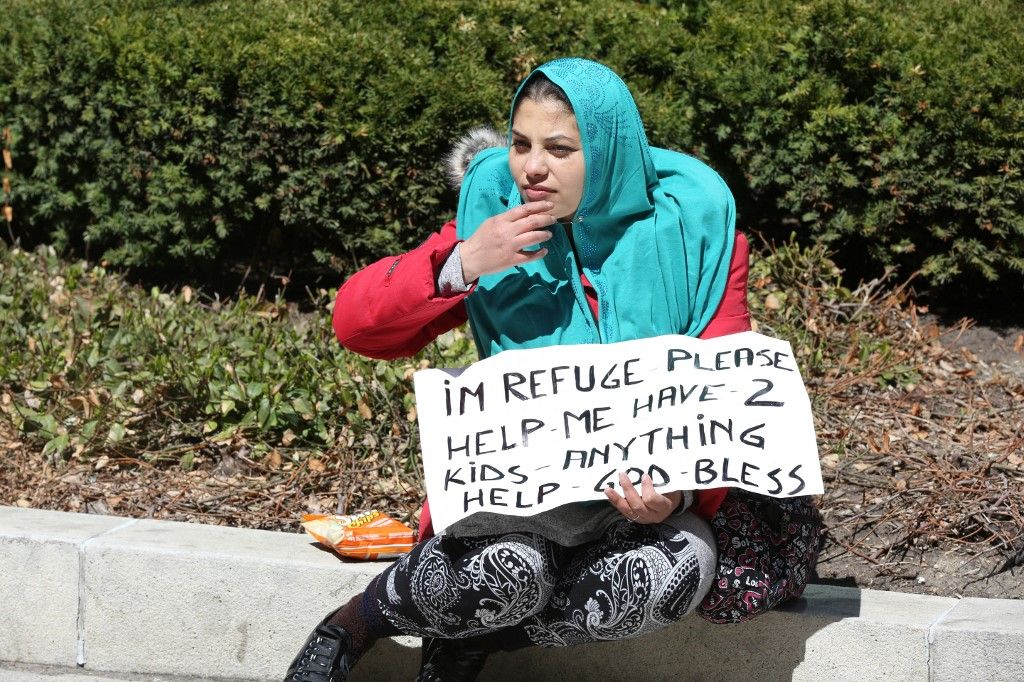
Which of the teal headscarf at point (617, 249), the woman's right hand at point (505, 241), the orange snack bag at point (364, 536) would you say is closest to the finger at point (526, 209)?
the woman's right hand at point (505, 241)

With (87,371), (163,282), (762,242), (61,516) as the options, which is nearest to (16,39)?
(163,282)

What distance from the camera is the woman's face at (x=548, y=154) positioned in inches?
109

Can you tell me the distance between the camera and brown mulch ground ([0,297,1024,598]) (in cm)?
348

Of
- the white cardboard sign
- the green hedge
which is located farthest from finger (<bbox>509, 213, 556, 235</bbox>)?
the green hedge

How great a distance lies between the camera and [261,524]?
3.83 meters

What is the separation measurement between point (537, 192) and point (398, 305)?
39cm

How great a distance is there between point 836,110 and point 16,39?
3.30 meters

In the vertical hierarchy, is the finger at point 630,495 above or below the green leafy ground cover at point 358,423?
above

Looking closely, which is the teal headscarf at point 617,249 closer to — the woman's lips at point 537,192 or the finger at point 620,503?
the woman's lips at point 537,192

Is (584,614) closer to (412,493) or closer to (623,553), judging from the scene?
(623,553)

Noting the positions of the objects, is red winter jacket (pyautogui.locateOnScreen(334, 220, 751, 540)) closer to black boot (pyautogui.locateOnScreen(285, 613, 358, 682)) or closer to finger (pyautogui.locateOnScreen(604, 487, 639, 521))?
finger (pyautogui.locateOnScreen(604, 487, 639, 521))

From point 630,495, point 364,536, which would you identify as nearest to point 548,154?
point 630,495

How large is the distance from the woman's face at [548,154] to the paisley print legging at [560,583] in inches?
29.2

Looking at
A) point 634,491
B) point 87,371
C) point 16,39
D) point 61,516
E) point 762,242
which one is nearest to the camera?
point 634,491
